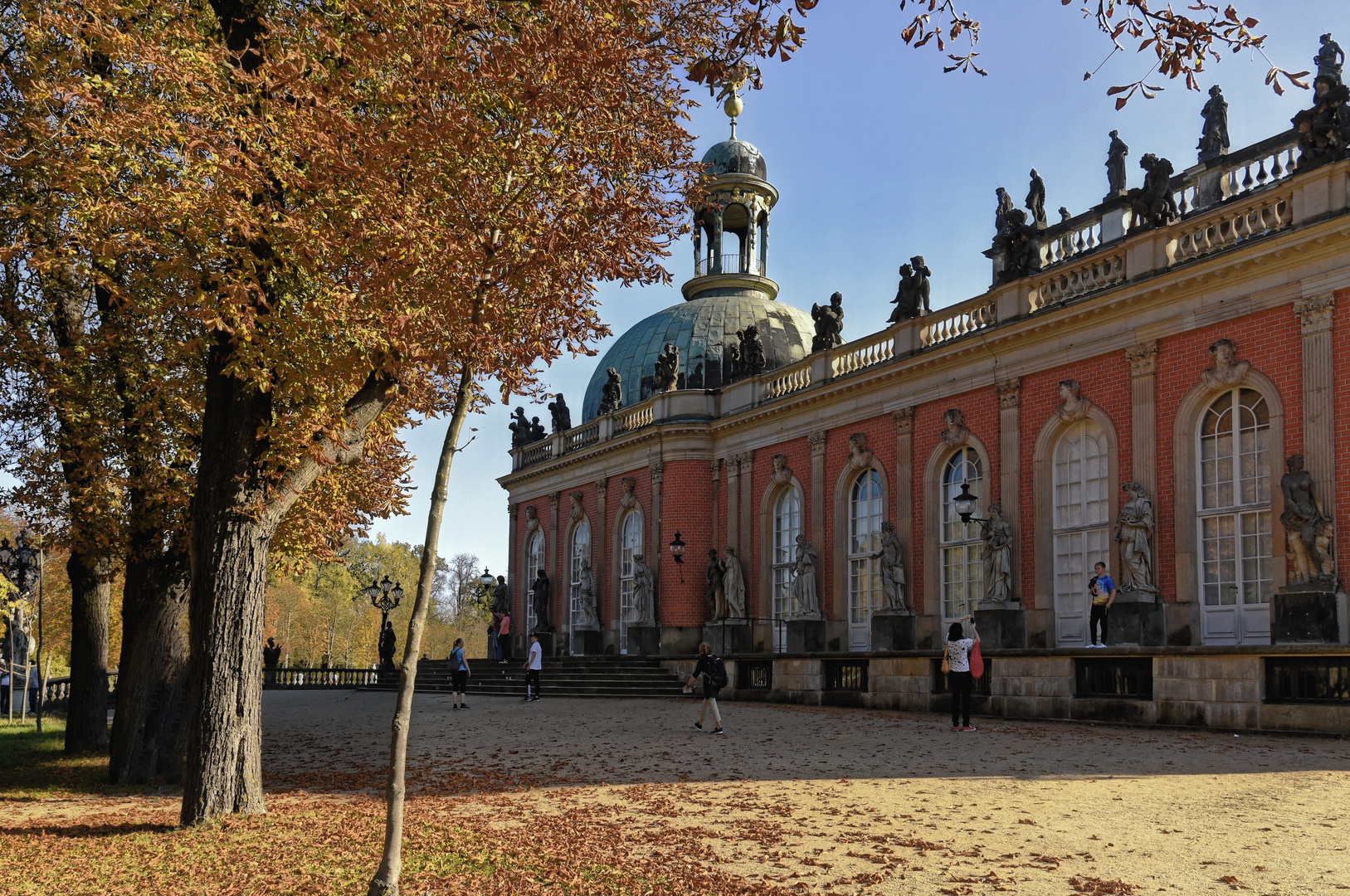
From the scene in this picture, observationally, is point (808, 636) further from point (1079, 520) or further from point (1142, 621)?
point (1142, 621)

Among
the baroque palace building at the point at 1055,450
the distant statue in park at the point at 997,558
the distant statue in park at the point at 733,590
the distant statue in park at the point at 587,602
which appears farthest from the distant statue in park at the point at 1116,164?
the distant statue in park at the point at 587,602

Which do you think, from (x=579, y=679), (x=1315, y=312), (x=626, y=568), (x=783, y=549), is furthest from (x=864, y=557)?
(x=1315, y=312)

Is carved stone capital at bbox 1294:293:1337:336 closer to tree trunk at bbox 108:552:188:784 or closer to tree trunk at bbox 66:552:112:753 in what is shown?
tree trunk at bbox 108:552:188:784

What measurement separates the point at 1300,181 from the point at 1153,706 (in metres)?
8.01

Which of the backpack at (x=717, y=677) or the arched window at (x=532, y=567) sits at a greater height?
the arched window at (x=532, y=567)

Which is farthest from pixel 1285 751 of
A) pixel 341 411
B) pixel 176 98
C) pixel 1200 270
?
pixel 176 98

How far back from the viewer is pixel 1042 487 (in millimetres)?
20906

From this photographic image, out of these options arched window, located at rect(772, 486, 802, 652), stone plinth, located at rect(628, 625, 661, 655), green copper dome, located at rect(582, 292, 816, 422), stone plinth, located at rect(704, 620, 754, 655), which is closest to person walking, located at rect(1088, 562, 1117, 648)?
Answer: arched window, located at rect(772, 486, 802, 652)

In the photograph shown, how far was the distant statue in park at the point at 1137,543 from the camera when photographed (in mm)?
18094

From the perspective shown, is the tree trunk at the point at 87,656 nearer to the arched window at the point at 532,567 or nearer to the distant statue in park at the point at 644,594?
the distant statue in park at the point at 644,594

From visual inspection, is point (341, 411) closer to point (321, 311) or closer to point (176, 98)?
point (321, 311)

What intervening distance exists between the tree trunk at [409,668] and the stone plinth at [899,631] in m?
17.3

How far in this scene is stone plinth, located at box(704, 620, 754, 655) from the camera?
29297 millimetres

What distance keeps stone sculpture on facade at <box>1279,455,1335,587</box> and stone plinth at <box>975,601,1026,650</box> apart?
552cm
